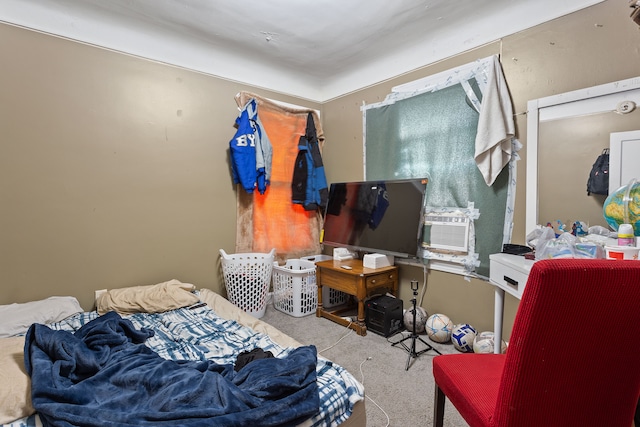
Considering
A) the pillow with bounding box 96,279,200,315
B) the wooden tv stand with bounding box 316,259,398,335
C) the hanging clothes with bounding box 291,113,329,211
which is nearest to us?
the pillow with bounding box 96,279,200,315

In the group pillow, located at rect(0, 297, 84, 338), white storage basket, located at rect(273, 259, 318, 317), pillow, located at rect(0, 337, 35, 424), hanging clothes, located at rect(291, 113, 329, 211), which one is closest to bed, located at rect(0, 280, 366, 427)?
pillow, located at rect(0, 337, 35, 424)

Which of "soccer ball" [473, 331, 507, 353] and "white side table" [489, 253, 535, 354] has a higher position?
"white side table" [489, 253, 535, 354]

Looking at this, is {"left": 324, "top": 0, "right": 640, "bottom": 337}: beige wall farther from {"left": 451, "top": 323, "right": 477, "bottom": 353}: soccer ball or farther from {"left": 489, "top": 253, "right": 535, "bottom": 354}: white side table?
{"left": 489, "top": 253, "right": 535, "bottom": 354}: white side table

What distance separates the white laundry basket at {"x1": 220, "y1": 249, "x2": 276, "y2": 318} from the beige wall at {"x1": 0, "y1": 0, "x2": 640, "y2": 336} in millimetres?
298

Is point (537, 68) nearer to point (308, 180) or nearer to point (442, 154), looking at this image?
point (442, 154)

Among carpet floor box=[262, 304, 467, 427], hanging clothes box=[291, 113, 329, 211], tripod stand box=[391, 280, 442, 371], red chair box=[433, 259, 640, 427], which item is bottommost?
carpet floor box=[262, 304, 467, 427]

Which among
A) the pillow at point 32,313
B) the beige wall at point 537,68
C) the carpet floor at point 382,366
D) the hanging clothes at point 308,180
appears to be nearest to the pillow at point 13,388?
the pillow at point 32,313

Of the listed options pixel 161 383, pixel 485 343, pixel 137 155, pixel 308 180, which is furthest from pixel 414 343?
pixel 137 155

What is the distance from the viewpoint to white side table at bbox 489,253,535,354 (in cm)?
157

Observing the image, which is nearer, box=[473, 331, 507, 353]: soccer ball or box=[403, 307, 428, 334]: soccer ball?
box=[473, 331, 507, 353]: soccer ball

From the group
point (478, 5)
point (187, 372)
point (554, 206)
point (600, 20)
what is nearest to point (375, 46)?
point (478, 5)

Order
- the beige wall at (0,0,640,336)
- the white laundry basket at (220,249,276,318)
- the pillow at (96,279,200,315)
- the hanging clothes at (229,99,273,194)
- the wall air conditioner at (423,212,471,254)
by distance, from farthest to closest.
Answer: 1. the hanging clothes at (229,99,273,194)
2. the white laundry basket at (220,249,276,318)
3. the wall air conditioner at (423,212,471,254)
4. the pillow at (96,279,200,315)
5. the beige wall at (0,0,640,336)

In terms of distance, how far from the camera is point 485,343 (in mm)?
2080

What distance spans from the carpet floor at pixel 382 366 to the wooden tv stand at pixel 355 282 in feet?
0.26
